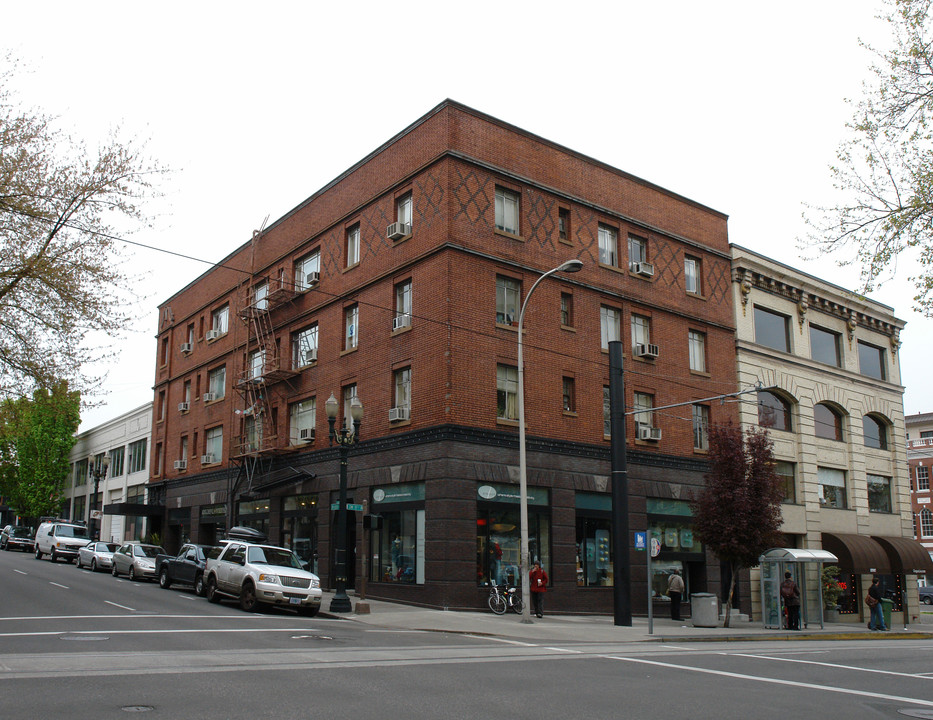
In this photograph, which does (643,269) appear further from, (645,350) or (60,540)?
(60,540)

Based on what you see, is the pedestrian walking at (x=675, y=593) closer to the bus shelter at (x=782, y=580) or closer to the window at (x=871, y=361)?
the bus shelter at (x=782, y=580)

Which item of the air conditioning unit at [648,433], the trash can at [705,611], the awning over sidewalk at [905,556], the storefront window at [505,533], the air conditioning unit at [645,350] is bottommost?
the trash can at [705,611]

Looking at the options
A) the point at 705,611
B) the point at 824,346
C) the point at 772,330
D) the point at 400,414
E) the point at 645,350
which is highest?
the point at 772,330

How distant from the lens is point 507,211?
29.0 metres

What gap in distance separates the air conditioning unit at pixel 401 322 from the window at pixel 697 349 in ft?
41.0

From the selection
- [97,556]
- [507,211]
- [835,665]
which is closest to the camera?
[835,665]

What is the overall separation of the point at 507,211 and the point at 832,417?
70.1ft

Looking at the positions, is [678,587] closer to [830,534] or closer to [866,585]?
[830,534]

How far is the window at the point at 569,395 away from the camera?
29.2m

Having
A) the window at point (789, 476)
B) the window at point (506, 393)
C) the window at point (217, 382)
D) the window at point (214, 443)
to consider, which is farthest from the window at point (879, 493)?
the window at point (217, 382)

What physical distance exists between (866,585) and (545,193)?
24.2 m

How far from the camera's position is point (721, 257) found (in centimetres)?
3631

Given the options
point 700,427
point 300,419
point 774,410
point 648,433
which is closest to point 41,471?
point 300,419

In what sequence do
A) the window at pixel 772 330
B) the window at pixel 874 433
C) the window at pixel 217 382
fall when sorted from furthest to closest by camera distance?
1. the window at pixel 874 433
2. the window at pixel 217 382
3. the window at pixel 772 330
